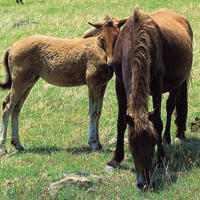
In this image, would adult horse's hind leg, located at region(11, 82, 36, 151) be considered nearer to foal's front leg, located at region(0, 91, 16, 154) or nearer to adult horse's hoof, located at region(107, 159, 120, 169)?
foal's front leg, located at region(0, 91, 16, 154)

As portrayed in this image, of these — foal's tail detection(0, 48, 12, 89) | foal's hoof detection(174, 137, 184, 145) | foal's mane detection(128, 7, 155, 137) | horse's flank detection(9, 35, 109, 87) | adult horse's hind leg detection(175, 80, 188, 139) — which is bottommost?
foal's hoof detection(174, 137, 184, 145)

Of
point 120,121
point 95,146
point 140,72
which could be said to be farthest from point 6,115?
point 140,72

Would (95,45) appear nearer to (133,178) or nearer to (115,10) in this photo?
(133,178)

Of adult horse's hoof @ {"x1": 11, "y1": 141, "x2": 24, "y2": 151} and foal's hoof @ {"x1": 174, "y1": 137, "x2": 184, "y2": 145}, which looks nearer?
adult horse's hoof @ {"x1": 11, "y1": 141, "x2": 24, "y2": 151}

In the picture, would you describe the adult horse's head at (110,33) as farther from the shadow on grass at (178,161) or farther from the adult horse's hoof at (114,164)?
the shadow on grass at (178,161)

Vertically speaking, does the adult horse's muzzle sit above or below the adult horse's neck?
below

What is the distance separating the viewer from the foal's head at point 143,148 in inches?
211

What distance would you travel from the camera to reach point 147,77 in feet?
19.2

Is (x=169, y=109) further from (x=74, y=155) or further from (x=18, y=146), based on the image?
(x=18, y=146)

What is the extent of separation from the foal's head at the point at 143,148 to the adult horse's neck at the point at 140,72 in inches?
1.9

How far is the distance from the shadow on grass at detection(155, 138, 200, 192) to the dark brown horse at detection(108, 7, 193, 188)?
0.81ft

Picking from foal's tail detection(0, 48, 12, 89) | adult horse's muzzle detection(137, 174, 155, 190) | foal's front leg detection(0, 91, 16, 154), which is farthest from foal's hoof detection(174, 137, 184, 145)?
foal's tail detection(0, 48, 12, 89)

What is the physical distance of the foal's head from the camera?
5352 mm

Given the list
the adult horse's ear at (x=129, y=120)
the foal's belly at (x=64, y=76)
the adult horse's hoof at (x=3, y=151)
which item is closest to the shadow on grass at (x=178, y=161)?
the adult horse's ear at (x=129, y=120)
